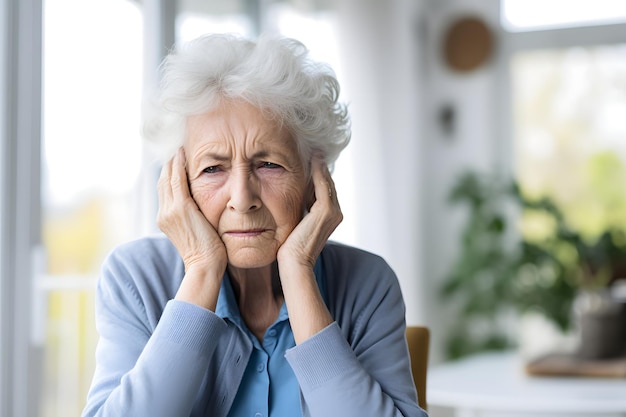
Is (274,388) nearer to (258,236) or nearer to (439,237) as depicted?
(258,236)

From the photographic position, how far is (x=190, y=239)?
137 centimetres

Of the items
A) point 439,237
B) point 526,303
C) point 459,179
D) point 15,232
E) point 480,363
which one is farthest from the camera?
point 439,237

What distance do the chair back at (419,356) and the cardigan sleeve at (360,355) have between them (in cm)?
23

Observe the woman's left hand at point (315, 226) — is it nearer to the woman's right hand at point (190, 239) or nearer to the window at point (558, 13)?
the woman's right hand at point (190, 239)

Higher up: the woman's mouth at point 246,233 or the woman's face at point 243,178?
the woman's face at point 243,178

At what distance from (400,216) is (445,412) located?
1.03m

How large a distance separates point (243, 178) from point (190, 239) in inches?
5.9

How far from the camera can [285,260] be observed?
1391 mm

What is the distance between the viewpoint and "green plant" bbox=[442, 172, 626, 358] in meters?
3.24

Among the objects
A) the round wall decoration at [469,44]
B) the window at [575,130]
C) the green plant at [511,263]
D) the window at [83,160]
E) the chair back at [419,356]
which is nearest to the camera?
the chair back at [419,356]

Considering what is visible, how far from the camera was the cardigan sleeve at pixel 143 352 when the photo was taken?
122 cm

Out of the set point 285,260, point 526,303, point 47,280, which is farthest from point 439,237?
point 285,260

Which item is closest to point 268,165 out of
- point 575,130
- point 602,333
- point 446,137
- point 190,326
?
point 190,326

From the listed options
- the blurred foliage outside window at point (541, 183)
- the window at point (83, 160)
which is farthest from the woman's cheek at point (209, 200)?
the blurred foliage outside window at point (541, 183)
